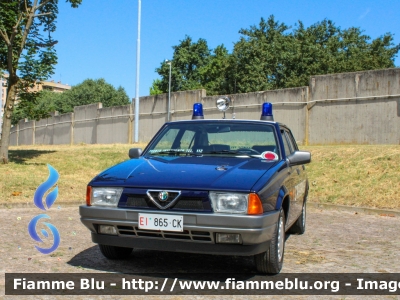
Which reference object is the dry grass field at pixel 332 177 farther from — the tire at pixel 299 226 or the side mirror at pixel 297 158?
the side mirror at pixel 297 158

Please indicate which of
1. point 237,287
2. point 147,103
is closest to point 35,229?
point 237,287

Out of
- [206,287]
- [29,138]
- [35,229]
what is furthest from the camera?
[29,138]

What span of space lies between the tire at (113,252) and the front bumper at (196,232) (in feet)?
1.99

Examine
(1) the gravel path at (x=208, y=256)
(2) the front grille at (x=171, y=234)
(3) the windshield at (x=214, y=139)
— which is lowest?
(1) the gravel path at (x=208, y=256)

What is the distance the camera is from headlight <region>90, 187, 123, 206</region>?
5.01m

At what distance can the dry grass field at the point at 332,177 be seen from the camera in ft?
37.3

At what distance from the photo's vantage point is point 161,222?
4719mm

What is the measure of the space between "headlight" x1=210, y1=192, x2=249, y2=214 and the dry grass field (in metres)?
7.04

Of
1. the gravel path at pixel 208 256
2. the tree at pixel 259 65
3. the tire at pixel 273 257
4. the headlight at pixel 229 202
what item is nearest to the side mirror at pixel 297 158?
the tire at pixel 273 257

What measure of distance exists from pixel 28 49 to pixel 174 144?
1182 cm

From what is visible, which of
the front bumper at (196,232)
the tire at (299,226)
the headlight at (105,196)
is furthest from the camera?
the tire at (299,226)

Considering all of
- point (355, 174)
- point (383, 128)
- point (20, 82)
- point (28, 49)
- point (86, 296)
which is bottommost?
point (86, 296)

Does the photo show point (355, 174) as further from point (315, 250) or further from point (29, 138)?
point (29, 138)

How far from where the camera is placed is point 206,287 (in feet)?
15.7
